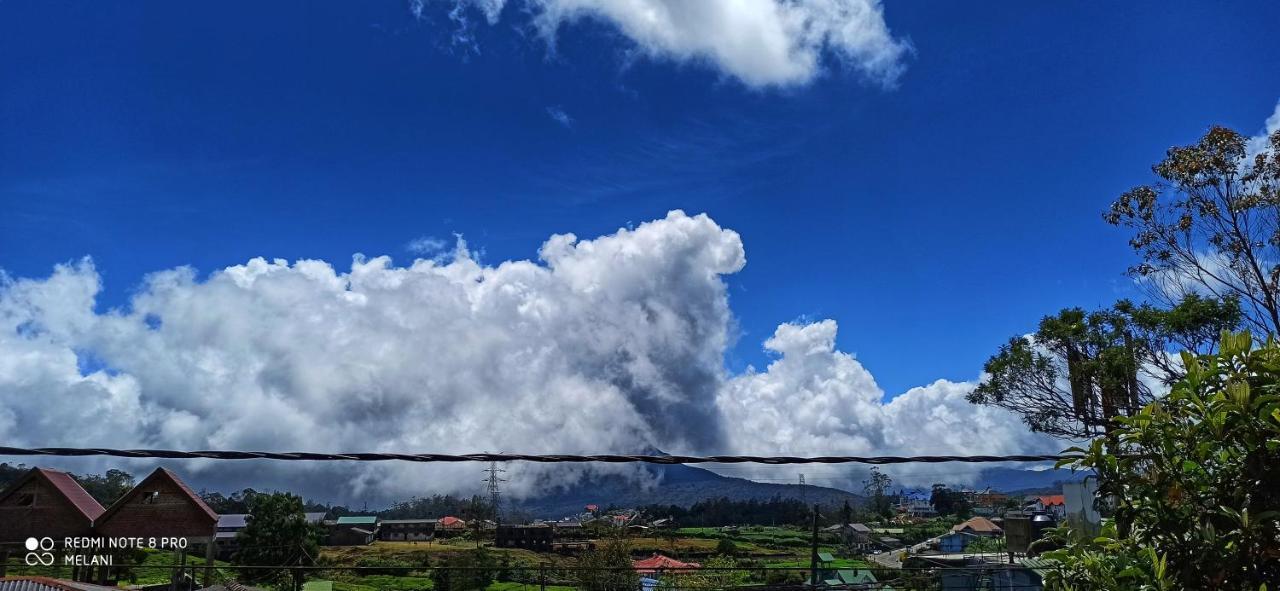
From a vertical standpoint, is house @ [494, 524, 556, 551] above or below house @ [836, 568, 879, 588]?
below

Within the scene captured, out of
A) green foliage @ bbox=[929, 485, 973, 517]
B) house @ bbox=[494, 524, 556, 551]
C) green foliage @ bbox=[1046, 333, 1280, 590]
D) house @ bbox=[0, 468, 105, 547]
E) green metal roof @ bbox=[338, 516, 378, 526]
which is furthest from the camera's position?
green metal roof @ bbox=[338, 516, 378, 526]

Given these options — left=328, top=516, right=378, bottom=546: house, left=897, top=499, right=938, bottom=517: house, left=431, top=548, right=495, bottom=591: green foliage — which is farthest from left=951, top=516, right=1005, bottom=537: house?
left=328, top=516, right=378, bottom=546: house

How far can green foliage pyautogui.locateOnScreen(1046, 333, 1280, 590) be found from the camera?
2.41 m

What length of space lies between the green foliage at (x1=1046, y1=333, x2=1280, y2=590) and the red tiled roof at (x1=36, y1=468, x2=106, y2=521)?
22.3 metres

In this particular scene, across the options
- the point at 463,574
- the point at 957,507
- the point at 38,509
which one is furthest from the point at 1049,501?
the point at 38,509

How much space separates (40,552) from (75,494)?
17272mm

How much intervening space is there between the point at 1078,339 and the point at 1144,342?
1.44m

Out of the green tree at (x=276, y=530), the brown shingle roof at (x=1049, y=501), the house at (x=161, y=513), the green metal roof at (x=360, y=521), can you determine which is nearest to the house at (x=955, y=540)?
the brown shingle roof at (x=1049, y=501)

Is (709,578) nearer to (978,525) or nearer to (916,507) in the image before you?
(978,525)

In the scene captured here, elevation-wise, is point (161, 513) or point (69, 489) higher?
point (69, 489)

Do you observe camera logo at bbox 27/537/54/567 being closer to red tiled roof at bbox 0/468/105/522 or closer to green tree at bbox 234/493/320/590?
red tiled roof at bbox 0/468/105/522

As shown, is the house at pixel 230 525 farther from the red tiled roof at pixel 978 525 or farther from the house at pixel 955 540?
the red tiled roof at pixel 978 525

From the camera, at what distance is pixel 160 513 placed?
2189cm

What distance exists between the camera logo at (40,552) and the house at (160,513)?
1263cm
